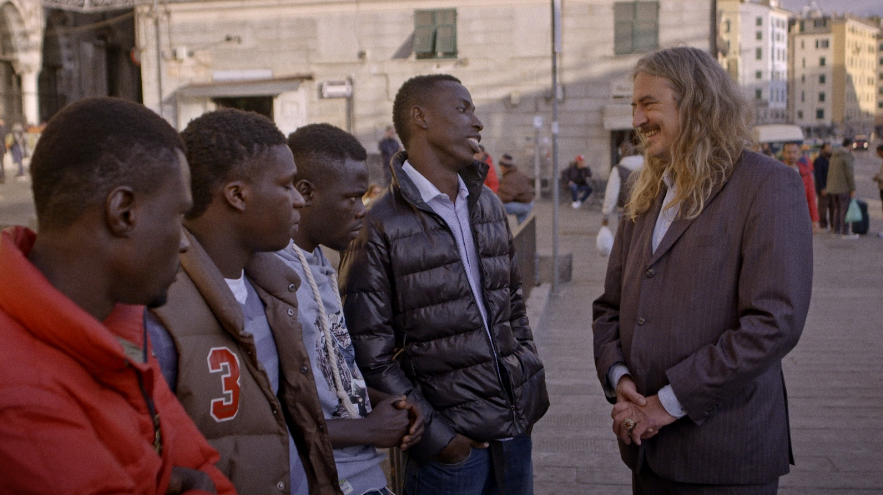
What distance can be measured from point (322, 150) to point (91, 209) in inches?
53.5

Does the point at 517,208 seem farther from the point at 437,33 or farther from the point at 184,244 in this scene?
the point at 437,33

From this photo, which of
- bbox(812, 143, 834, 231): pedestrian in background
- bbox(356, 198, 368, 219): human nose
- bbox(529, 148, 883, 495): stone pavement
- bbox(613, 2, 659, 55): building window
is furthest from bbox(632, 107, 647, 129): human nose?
bbox(613, 2, 659, 55): building window

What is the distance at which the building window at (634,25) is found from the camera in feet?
89.8

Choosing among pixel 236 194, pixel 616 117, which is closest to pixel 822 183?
pixel 616 117

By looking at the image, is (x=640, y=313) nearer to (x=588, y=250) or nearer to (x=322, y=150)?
(x=322, y=150)

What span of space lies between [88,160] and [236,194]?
696mm

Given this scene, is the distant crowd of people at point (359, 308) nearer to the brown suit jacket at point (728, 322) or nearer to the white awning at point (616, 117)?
the brown suit jacket at point (728, 322)

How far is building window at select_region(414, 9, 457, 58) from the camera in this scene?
28.6 metres

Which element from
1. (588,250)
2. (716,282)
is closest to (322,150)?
(716,282)

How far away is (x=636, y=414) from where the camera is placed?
2.70 metres

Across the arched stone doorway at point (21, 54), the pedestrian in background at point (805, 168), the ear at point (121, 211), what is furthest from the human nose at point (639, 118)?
the arched stone doorway at point (21, 54)

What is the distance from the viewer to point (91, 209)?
149cm

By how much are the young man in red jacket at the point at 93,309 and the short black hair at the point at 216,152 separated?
0.51 metres

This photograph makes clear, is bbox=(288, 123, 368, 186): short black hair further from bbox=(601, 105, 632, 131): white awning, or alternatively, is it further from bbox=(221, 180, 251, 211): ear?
bbox=(601, 105, 632, 131): white awning
